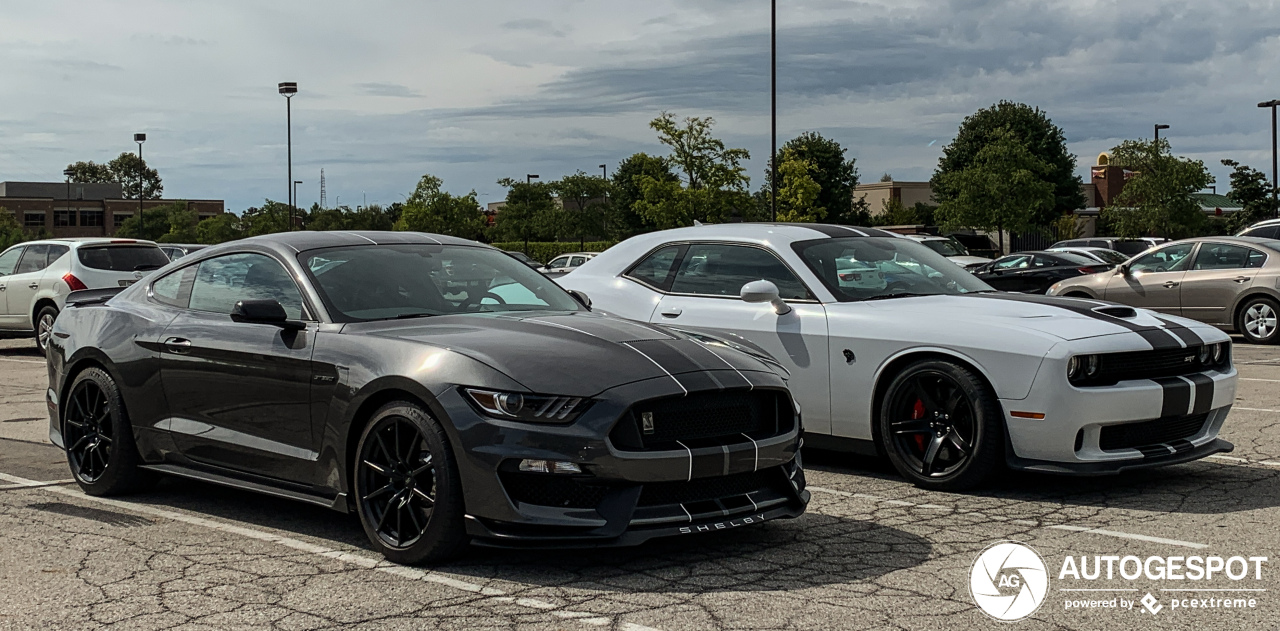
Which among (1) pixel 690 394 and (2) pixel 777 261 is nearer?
(1) pixel 690 394

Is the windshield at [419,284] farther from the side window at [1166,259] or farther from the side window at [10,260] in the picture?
the side window at [10,260]

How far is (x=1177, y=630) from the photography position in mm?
4086

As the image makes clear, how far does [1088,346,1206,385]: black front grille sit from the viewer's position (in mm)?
6156

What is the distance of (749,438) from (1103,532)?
1738 mm

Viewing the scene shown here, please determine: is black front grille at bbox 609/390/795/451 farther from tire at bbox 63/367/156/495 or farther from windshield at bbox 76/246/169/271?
Result: windshield at bbox 76/246/169/271

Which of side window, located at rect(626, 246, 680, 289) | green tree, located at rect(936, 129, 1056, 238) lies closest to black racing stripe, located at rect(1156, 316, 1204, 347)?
side window, located at rect(626, 246, 680, 289)

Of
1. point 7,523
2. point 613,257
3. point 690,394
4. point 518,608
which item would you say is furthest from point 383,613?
point 613,257

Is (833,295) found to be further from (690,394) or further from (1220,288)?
(1220,288)

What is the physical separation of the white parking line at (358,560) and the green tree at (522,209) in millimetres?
69043

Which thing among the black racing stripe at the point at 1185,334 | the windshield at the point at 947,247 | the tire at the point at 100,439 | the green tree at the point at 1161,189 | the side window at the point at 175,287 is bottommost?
the tire at the point at 100,439

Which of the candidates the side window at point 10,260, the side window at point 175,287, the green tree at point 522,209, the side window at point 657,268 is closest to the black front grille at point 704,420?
the side window at point 175,287

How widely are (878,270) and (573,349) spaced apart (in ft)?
10.0

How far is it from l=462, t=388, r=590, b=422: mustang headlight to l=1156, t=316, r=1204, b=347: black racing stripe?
3.53 meters

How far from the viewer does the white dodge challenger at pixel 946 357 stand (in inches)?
241
